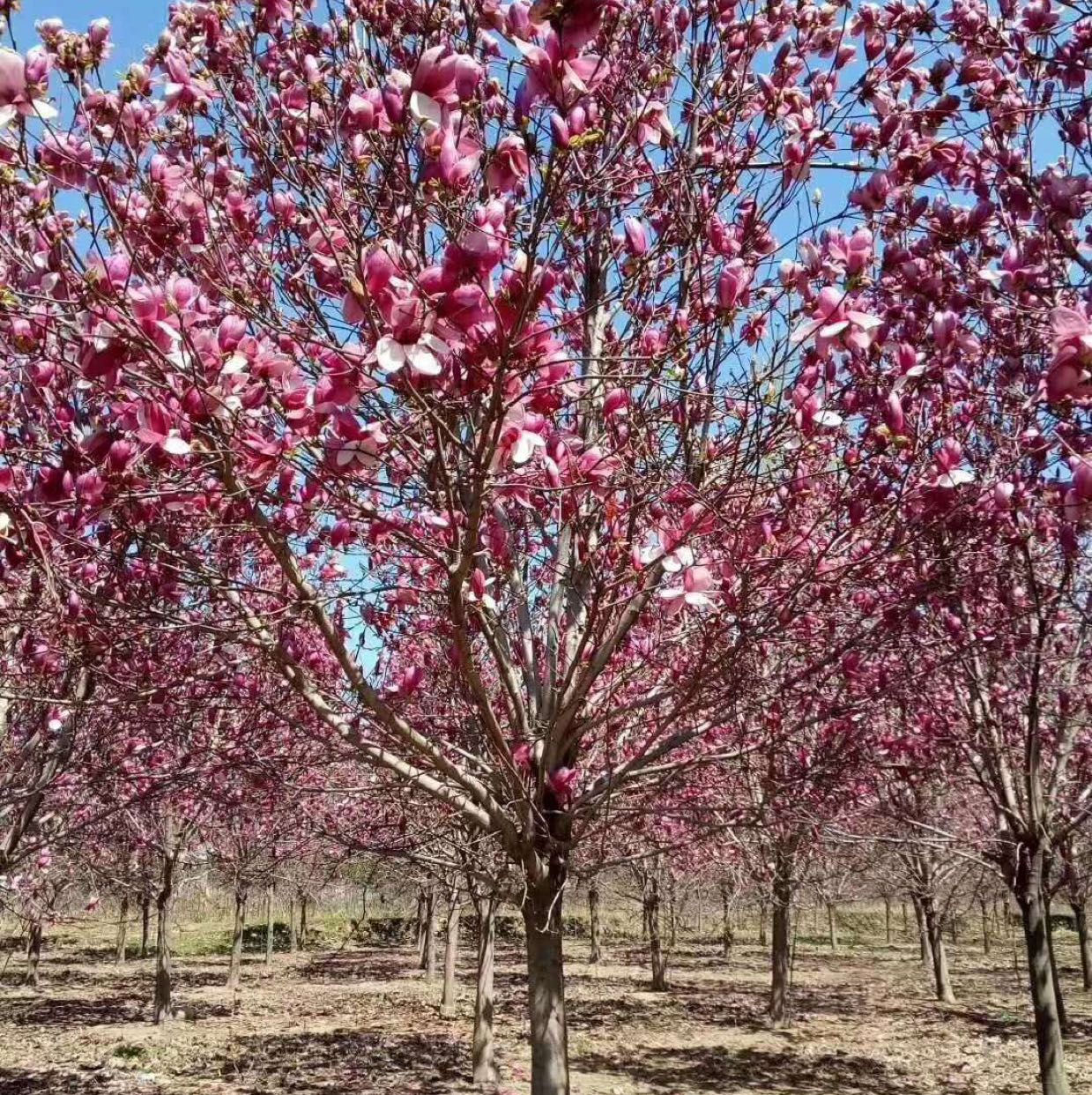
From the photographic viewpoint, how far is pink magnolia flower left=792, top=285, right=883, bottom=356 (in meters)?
2.38

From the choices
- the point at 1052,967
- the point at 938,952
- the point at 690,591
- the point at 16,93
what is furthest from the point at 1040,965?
the point at 938,952

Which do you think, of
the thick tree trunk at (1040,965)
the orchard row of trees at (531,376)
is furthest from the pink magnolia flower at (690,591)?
the thick tree trunk at (1040,965)

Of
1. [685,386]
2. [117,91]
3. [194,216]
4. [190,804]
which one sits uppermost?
[117,91]

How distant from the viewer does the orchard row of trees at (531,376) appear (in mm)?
2203

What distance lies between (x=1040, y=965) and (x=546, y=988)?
484cm

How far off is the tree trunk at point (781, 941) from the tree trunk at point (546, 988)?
1059 cm

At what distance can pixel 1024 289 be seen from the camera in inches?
136

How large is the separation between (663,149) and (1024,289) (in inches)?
58.2

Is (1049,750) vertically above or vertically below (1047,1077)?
above

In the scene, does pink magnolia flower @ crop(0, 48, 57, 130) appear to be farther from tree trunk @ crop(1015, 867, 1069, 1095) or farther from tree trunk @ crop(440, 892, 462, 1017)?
tree trunk @ crop(440, 892, 462, 1017)

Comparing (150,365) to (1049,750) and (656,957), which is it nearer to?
(1049,750)

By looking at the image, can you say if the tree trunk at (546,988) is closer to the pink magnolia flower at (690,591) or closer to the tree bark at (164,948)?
the pink magnolia flower at (690,591)

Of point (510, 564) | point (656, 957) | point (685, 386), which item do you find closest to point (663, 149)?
point (685, 386)

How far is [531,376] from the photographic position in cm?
288
